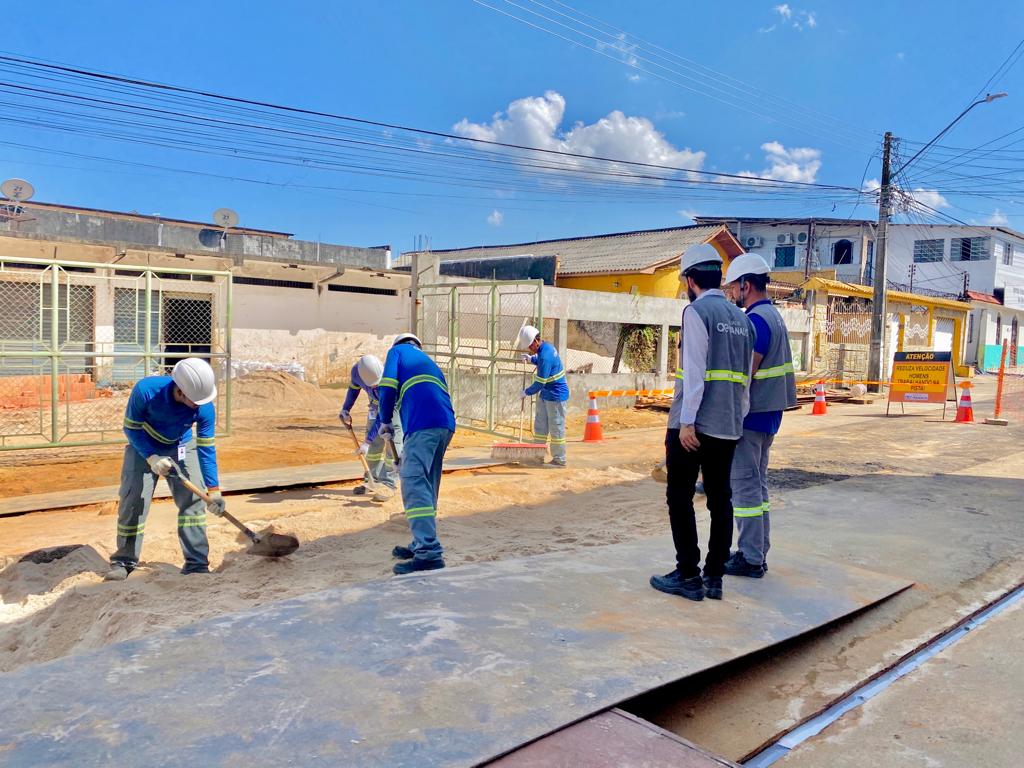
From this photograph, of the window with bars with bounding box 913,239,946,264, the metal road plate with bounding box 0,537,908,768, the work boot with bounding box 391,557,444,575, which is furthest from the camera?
the window with bars with bounding box 913,239,946,264

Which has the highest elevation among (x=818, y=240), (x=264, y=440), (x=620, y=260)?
(x=818, y=240)

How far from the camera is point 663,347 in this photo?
60.0 feet

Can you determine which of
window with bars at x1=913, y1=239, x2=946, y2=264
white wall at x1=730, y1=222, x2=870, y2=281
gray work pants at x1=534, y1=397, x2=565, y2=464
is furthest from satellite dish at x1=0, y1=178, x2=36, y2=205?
window with bars at x1=913, y1=239, x2=946, y2=264

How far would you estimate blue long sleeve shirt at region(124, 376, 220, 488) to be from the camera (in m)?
4.95

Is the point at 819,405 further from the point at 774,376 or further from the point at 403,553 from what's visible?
the point at 403,553

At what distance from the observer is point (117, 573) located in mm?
5086

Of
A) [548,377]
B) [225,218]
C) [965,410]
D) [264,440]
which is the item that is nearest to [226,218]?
[225,218]

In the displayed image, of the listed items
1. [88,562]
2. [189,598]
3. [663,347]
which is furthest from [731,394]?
[663,347]

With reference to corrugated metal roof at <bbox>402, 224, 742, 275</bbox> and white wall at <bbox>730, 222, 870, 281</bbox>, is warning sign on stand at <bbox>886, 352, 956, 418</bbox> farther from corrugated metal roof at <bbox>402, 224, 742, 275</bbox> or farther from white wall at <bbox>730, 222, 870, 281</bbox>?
white wall at <bbox>730, 222, 870, 281</bbox>

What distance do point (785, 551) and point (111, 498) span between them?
6253 mm

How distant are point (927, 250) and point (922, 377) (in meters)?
30.8

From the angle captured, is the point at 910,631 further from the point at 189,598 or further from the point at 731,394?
the point at 189,598

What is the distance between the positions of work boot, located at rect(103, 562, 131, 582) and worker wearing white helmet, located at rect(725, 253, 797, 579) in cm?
393

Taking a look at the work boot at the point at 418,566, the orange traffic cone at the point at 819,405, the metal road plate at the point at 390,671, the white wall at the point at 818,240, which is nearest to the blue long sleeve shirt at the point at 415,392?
the work boot at the point at 418,566
